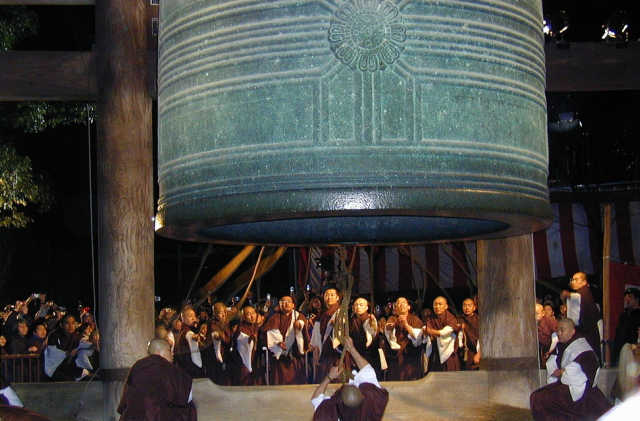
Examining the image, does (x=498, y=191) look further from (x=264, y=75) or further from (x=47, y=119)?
(x=47, y=119)

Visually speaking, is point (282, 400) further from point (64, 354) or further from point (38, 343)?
point (38, 343)

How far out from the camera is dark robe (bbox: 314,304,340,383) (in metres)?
14.3

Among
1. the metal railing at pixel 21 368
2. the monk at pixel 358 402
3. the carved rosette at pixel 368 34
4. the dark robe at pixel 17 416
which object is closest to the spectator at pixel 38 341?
the metal railing at pixel 21 368

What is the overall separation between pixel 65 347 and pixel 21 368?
1866 mm

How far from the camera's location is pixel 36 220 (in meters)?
27.0

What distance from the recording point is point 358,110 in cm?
140

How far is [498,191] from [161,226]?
602mm

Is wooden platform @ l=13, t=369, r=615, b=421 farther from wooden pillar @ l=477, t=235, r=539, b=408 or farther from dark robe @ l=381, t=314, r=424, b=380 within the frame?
dark robe @ l=381, t=314, r=424, b=380

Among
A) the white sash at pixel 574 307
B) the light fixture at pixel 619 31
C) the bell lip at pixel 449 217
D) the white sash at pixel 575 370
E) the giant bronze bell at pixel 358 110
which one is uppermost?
the light fixture at pixel 619 31

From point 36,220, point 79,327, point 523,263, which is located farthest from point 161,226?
point 36,220

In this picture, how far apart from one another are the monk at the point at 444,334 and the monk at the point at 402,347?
0.94ft

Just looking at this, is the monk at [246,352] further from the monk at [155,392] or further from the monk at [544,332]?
the monk at [155,392]

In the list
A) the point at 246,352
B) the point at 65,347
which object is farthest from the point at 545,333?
the point at 65,347

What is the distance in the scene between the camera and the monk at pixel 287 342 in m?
14.6
